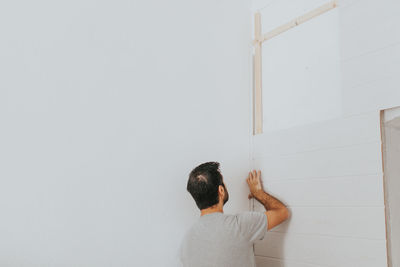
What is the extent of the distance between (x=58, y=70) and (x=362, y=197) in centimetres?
150

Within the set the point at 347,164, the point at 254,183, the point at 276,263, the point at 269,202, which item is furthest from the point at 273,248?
the point at 347,164

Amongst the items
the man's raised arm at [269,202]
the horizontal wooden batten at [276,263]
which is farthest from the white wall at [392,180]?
A: the man's raised arm at [269,202]

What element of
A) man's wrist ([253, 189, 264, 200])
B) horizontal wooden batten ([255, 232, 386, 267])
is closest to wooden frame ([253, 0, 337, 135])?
man's wrist ([253, 189, 264, 200])

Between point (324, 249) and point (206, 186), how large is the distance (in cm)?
65

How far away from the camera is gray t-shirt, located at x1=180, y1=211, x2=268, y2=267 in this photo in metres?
1.68

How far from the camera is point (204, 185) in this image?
1803 millimetres

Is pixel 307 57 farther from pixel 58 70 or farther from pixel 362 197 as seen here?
pixel 58 70

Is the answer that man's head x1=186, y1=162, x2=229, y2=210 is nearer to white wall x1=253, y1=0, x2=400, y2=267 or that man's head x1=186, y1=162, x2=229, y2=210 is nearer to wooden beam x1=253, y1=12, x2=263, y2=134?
white wall x1=253, y1=0, x2=400, y2=267

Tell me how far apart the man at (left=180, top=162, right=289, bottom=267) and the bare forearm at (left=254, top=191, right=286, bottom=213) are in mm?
70

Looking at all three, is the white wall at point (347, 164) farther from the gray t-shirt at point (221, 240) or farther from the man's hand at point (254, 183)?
the gray t-shirt at point (221, 240)

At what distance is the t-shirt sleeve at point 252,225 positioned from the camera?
1733 mm

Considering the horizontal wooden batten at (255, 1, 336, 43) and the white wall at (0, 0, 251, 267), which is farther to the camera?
the horizontal wooden batten at (255, 1, 336, 43)

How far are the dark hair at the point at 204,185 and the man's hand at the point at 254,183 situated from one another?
1.21 feet

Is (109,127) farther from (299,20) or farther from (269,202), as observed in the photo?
(299,20)
